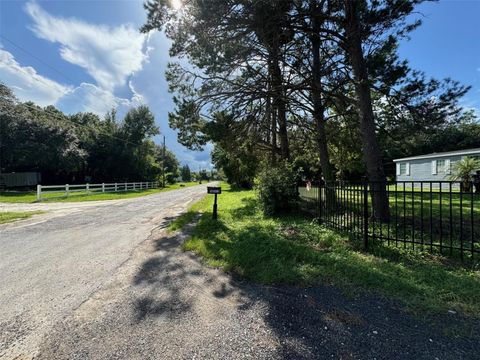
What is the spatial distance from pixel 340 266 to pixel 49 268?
482cm

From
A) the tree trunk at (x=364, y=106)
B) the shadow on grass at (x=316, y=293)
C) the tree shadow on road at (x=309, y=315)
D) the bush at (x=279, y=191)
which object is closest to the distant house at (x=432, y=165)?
the tree trunk at (x=364, y=106)

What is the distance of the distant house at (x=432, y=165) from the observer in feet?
61.5

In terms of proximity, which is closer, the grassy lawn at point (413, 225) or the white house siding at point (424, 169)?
the grassy lawn at point (413, 225)

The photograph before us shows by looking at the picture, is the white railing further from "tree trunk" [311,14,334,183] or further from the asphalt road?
"tree trunk" [311,14,334,183]

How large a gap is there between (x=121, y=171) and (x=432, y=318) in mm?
40165

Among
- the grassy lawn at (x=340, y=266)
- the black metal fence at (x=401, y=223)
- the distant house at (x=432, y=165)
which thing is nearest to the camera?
the grassy lawn at (x=340, y=266)

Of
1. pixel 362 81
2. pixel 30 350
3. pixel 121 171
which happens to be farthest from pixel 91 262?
pixel 121 171

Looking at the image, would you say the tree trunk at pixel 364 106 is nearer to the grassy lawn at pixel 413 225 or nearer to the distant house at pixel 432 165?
the grassy lawn at pixel 413 225

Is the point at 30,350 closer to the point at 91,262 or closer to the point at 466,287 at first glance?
the point at 91,262

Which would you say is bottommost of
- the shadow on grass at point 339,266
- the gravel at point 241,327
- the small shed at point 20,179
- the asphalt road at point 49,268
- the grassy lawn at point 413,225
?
the gravel at point 241,327

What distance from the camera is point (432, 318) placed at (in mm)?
2842

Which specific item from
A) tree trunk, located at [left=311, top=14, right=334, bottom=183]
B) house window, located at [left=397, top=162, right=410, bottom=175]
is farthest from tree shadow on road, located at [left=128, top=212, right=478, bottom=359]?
house window, located at [left=397, top=162, right=410, bottom=175]

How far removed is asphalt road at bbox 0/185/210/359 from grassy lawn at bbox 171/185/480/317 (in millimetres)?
1810

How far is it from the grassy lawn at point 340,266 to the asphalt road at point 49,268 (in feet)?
5.94
